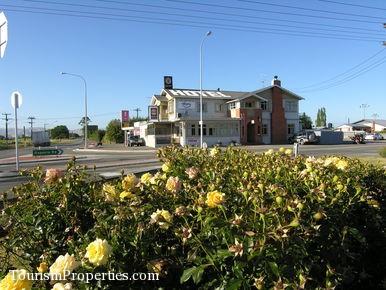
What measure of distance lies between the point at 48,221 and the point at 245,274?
4.47ft

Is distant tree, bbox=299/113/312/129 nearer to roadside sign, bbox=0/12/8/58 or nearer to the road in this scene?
the road

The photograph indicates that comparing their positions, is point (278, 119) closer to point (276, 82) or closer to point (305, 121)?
point (276, 82)

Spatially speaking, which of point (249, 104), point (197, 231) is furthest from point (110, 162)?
point (249, 104)

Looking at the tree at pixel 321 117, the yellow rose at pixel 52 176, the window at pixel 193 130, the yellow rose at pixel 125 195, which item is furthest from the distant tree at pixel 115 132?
the tree at pixel 321 117

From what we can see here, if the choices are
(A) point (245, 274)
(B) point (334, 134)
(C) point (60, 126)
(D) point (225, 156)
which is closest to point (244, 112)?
(B) point (334, 134)

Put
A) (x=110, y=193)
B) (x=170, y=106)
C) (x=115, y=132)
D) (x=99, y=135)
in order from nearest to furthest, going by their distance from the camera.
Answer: (x=110, y=193)
(x=170, y=106)
(x=115, y=132)
(x=99, y=135)

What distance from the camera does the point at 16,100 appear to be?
13.4 m

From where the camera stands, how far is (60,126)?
137000mm

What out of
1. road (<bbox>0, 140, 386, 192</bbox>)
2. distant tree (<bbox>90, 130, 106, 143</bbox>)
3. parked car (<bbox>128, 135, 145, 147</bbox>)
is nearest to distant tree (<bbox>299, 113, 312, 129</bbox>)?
distant tree (<bbox>90, 130, 106, 143</bbox>)

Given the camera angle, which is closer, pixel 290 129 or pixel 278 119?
pixel 278 119

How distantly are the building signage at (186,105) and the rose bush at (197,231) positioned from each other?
141 feet

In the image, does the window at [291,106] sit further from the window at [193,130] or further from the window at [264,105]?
the window at [193,130]

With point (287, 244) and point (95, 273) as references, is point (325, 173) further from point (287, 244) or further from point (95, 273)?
point (95, 273)

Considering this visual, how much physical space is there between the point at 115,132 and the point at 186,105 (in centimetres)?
2624
